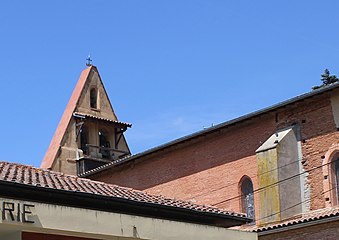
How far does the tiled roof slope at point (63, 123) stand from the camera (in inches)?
1625

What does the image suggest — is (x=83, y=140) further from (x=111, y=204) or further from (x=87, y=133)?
(x=111, y=204)

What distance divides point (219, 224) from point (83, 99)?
26.6 m

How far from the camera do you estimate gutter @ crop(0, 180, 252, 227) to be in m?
14.4

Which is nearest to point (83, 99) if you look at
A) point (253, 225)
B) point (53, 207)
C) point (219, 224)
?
point (253, 225)

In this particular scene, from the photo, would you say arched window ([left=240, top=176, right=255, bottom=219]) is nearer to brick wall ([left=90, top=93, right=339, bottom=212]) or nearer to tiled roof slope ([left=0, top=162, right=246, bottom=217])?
brick wall ([left=90, top=93, right=339, bottom=212])

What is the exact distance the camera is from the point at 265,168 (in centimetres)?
2702

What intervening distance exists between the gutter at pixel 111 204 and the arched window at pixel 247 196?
35.5 ft

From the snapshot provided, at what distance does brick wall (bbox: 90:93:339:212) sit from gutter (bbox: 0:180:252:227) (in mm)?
9533

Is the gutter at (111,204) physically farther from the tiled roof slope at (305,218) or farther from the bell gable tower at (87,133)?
the bell gable tower at (87,133)

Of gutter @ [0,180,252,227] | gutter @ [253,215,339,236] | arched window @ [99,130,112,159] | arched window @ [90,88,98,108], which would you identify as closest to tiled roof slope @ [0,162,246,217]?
gutter @ [0,180,252,227]

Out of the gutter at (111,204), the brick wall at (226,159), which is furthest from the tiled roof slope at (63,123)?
the gutter at (111,204)

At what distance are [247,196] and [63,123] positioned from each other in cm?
1589

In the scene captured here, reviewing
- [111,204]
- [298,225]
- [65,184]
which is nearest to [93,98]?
[298,225]

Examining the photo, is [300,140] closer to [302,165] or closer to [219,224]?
[302,165]
